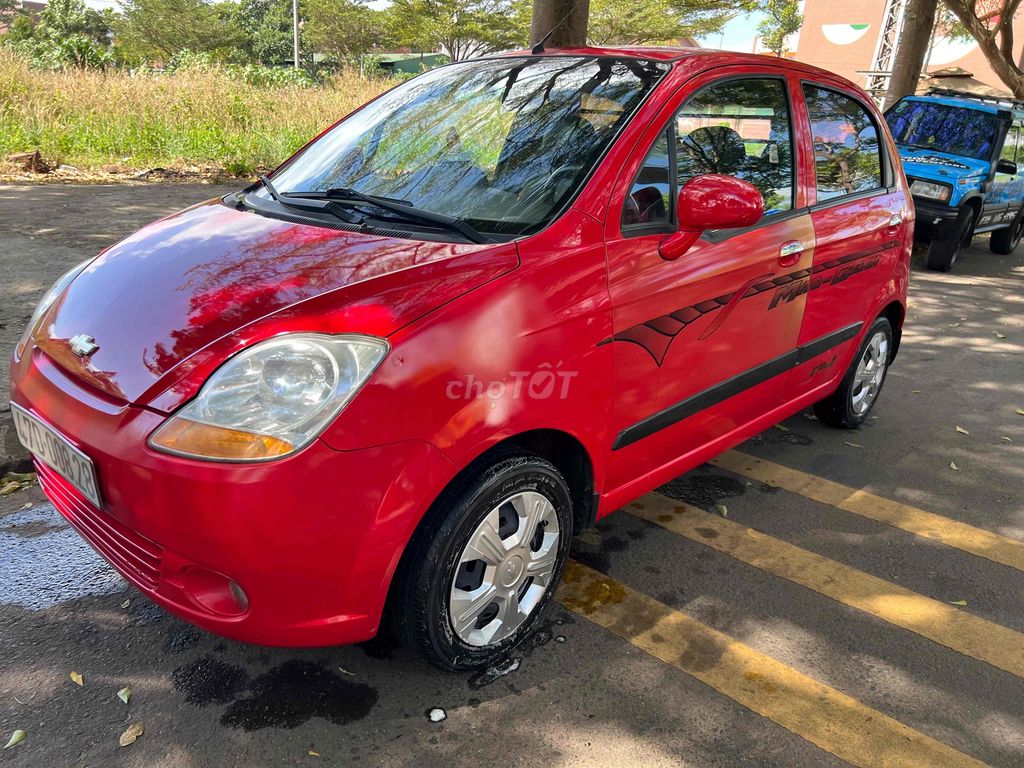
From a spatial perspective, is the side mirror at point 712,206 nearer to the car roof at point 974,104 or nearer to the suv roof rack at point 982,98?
the car roof at point 974,104

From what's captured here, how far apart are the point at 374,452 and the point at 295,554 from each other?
0.97 feet

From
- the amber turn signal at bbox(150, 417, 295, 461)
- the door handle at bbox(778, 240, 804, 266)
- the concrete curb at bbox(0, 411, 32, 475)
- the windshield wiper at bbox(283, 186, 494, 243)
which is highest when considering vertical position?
the windshield wiper at bbox(283, 186, 494, 243)

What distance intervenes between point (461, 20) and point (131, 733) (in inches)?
1419

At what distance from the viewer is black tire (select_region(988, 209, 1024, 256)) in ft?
34.2

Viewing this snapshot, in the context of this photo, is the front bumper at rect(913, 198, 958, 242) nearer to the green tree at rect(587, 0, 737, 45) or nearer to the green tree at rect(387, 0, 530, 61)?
the green tree at rect(587, 0, 737, 45)

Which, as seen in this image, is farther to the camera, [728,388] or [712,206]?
[728,388]

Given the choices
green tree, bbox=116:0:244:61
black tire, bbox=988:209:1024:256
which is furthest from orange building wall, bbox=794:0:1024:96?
black tire, bbox=988:209:1024:256

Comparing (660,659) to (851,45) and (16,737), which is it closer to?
(16,737)

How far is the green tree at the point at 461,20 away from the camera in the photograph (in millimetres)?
33688

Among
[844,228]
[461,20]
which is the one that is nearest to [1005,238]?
[844,228]

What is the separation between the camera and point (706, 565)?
9.73ft

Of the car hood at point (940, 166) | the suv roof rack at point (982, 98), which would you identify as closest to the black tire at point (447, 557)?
the car hood at point (940, 166)

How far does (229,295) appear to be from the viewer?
2.03 metres

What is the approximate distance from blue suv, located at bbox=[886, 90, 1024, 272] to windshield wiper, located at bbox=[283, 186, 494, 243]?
7912 millimetres
